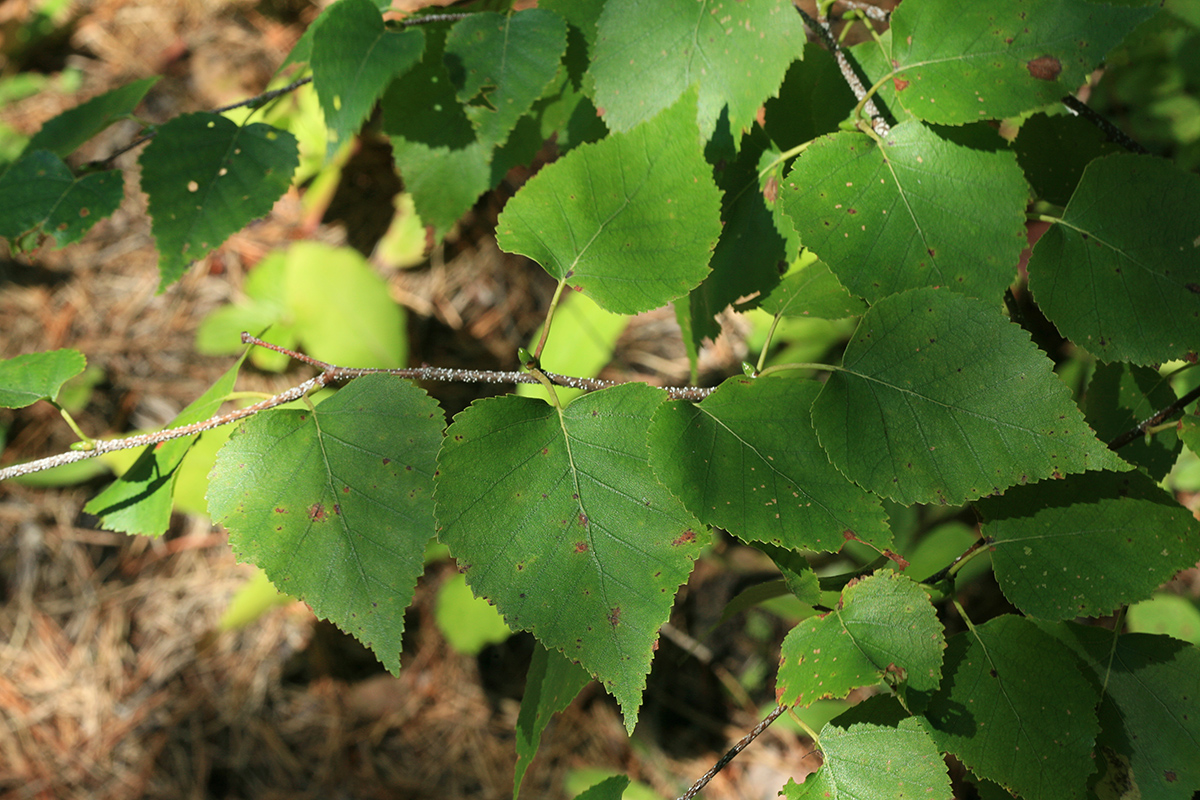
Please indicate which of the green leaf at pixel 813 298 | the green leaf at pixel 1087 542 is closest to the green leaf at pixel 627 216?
the green leaf at pixel 813 298

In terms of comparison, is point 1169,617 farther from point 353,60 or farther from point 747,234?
point 353,60

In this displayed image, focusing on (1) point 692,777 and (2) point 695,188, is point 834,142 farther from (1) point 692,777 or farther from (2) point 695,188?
(1) point 692,777

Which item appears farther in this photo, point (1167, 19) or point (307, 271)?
point (307, 271)

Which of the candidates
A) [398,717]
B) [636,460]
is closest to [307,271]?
[398,717]

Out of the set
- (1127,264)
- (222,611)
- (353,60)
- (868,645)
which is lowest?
(222,611)

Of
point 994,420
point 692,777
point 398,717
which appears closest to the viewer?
point 994,420

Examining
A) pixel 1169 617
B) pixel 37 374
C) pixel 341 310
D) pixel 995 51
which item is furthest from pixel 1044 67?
pixel 341 310

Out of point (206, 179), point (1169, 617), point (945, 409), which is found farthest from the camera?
point (1169, 617)
